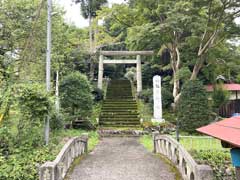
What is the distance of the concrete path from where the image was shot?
242 inches

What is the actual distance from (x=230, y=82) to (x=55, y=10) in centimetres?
1577

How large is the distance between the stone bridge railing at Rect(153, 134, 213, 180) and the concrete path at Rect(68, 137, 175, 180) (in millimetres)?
328

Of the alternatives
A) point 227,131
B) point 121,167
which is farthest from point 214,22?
point 227,131

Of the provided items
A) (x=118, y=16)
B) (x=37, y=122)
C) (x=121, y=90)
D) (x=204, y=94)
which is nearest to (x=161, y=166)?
(x=37, y=122)

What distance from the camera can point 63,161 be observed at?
6.09 metres

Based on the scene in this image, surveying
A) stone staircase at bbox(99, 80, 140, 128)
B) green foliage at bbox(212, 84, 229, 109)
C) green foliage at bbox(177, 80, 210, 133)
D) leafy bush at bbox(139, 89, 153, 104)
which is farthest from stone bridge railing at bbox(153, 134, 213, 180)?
leafy bush at bbox(139, 89, 153, 104)

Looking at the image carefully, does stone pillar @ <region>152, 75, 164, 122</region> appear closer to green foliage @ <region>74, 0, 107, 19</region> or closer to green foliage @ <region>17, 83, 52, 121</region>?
green foliage @ <region>17, 83, 52, 121</region>

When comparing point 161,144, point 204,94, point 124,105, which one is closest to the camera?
point 161,144

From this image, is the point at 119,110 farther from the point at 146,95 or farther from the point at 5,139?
the point at 5,139

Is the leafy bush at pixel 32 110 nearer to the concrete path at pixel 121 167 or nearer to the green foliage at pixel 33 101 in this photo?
the green foliage at pixel 33 101

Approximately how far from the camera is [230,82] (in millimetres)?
21375

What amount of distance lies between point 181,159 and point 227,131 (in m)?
4.07

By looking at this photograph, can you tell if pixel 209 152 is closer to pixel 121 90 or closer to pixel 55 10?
pixel 55 10

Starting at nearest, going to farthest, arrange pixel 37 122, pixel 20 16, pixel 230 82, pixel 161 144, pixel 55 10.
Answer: pixel 37 122
pixel 161 144
pixel 20 16
pixel 55 10
pixel 230 82
